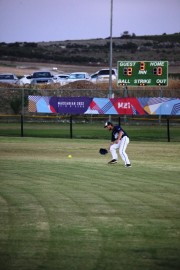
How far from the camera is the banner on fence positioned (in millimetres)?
41000

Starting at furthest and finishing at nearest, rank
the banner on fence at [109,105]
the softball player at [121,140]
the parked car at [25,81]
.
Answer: the parked car at [25,81] < the banner on fence at [109,105] < the softball player at [121,140]

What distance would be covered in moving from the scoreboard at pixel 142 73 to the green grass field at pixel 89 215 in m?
21.4

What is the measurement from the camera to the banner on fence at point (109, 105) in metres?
41.0

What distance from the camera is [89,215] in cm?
1474

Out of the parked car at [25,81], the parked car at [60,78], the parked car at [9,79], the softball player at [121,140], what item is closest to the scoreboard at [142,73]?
the parked car at [60,78]

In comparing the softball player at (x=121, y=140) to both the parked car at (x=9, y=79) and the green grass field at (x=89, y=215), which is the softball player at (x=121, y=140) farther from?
the parked car at (x=9, y=79)

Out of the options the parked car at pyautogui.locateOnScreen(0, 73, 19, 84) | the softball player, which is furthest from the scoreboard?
the softball player

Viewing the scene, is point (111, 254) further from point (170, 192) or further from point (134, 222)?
point (170, 192)

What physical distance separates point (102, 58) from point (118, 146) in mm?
86298

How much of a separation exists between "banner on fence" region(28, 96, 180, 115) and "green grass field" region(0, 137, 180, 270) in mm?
14275

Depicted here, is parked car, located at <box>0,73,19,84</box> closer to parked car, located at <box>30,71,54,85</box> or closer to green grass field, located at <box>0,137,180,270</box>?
parked car, located at <box>30,71,54,85</box>

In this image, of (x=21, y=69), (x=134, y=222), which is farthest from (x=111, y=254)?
(x=21, y=69)

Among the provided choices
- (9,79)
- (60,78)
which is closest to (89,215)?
(9,79)

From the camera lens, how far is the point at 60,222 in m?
14.0
